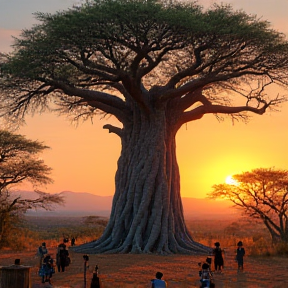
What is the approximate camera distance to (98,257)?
18469 millimetres

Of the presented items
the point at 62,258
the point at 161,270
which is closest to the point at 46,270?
the point at 62,258

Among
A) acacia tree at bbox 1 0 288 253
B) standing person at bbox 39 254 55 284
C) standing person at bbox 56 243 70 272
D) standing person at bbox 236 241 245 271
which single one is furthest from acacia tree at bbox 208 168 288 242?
standing person at bbox 39 254 55 284

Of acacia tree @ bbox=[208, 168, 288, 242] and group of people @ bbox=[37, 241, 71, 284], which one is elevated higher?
acacia tree @ bbox=[208, 168, 288, 242]

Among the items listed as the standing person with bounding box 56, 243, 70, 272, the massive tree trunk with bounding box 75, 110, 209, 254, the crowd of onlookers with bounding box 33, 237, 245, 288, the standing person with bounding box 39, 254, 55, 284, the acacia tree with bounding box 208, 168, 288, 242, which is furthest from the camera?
the acacia tree with bounding box 208, 168, 288, 242

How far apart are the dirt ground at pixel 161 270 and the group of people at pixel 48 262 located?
8.3 inches

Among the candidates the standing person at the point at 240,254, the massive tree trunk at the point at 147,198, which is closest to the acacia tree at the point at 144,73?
the massive tree trunk at the point at 147,198

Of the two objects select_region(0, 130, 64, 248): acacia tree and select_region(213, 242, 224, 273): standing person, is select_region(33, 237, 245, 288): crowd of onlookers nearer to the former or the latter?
select_region(213, 242, 224, 273): standing person

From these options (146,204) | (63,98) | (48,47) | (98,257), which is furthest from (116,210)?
(48,47)

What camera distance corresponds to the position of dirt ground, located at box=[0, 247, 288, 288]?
13.0 metres

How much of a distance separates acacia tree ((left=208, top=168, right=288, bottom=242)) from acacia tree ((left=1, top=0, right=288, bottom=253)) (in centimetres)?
683

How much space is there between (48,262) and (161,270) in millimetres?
3613

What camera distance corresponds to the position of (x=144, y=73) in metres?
19.5

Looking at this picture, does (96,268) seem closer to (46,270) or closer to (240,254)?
(46,270)

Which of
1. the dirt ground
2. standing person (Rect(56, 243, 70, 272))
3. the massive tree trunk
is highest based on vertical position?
the massive tree trunk
